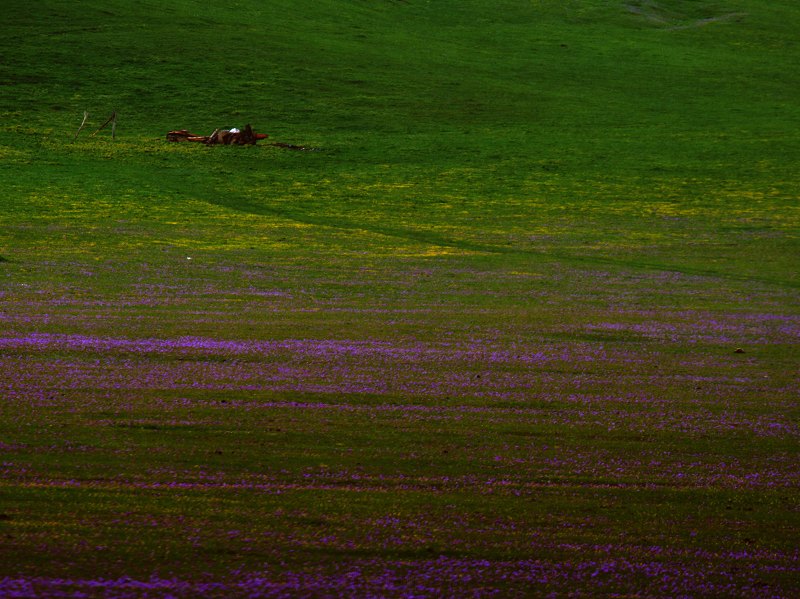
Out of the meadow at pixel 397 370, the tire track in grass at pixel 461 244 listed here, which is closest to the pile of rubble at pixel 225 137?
the meadow at pixel 397 370

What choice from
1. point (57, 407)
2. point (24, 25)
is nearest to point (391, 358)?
point (57, 407)

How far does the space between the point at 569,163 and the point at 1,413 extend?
39.3m

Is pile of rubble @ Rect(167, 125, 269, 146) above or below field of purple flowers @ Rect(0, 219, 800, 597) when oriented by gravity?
below

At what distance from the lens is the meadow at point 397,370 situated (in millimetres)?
6367

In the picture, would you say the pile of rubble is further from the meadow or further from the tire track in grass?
the tire track in grass

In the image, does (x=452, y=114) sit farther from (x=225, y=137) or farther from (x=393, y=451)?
(x=393, y=451)

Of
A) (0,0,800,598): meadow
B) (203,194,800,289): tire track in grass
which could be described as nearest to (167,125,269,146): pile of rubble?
(0,0,800,598): meadow

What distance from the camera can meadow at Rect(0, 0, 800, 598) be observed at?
6.37 metres

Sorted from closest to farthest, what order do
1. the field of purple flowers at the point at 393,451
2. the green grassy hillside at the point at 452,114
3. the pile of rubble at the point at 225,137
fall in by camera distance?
the field of purple flowers at the point at 393,451, the green grassy hillside at the point at 452,114, the pile of rubble at the point at 225,137

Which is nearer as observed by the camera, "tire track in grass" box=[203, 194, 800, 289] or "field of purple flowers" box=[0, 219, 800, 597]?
"field of purple flowers" box=[0, 219, 800, 597]

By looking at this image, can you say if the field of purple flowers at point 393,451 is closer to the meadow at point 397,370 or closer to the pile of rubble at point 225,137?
the meadow at point 397,370

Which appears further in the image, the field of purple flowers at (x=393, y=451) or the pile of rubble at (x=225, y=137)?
the pile of rubble at (x=225, y=137)

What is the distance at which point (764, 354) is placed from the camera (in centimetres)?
1332

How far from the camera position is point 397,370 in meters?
11.8
